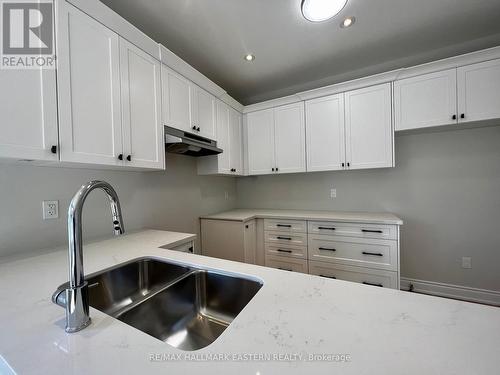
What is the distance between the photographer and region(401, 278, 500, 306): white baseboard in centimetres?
206

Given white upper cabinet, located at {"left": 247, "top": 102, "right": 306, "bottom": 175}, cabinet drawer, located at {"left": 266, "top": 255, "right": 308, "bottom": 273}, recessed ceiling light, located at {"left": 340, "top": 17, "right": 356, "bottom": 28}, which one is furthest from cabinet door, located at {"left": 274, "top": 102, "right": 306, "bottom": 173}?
cabinet drawer, located at {"left": 266, "top": 255, "right": 308, "bottom": 273}

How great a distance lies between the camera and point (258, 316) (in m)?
0.56

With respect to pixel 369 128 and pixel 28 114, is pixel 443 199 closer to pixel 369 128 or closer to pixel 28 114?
pixel 369 128

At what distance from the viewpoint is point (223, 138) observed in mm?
2465

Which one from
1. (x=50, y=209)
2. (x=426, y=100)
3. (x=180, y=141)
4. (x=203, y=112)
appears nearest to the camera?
(x=50, y=209)

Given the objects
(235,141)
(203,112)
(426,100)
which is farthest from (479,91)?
(203,112)

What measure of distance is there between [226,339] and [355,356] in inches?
11.4

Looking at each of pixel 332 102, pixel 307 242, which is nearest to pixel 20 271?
pixel 307 242

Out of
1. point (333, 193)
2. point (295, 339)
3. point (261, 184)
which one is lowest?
point (295, 339)

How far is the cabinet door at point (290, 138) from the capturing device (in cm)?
257

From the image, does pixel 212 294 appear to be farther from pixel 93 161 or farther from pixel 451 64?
pixel 451 64

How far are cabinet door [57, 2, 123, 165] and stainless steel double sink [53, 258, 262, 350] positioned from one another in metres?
0.72

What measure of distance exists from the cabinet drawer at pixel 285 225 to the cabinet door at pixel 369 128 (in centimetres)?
91

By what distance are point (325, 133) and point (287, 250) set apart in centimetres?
152
